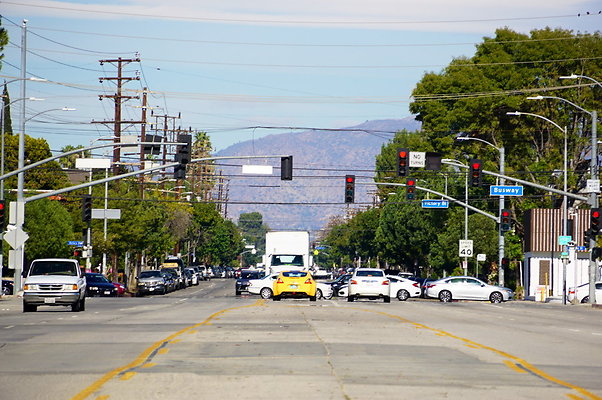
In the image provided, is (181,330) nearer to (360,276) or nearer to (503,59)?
(360,276)

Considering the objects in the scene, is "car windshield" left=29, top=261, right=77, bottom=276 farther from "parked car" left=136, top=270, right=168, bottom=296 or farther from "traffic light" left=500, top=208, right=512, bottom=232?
"parked car" left=136, top=270, right=168, bottom=296

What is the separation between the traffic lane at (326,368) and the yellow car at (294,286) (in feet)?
67.7

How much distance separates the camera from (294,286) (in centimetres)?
4712

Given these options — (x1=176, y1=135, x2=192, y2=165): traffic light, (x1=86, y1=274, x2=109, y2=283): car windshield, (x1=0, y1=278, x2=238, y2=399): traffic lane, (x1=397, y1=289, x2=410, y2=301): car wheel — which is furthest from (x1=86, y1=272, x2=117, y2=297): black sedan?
(x1=0, y1=278, x2=238, y2=399): traffic lane

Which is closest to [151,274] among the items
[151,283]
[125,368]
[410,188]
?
[151,283]

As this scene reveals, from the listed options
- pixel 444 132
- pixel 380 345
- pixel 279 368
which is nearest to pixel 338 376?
pixel 279 368

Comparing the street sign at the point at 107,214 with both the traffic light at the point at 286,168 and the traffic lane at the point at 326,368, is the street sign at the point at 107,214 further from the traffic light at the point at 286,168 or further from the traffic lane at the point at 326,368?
the traffic lane at the point at 326,368

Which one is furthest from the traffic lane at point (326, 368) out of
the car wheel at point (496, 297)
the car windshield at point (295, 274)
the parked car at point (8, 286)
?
the parked car at point (8, 286)

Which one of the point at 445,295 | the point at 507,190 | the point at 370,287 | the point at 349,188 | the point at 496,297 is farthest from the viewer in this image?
the point at 445,295

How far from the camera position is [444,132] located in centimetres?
7925

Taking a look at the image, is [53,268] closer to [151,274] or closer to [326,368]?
[326,368]

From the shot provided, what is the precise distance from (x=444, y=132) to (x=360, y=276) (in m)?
31.0

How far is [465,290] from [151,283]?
929 inches

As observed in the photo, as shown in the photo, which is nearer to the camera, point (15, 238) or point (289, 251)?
point (15, 238)
